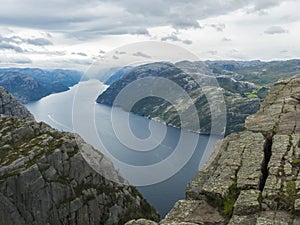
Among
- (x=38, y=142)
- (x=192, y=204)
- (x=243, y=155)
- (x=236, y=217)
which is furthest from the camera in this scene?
(x=38, y=142)

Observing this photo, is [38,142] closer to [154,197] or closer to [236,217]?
[154,197]

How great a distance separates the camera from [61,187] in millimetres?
91375

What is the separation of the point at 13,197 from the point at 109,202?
2736 cm

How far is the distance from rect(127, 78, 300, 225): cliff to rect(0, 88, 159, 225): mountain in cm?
7113

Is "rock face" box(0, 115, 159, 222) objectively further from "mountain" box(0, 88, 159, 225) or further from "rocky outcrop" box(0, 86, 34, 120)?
"rocky outcrop" box(0, 86, 34, 120)

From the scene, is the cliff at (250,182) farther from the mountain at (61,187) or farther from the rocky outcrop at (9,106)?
the rocky outcrop at (9,106)

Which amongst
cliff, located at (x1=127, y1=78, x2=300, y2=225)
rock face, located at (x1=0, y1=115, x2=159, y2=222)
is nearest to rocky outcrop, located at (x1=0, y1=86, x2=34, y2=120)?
rock face, located at (x1=0, y1=115, x2=159, y2=222)

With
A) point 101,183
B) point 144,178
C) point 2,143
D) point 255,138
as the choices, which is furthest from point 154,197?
point 255,138

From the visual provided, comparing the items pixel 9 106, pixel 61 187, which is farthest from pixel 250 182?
pixel 9 106

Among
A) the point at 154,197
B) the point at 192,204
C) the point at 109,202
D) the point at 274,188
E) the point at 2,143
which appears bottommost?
the point at 154,197

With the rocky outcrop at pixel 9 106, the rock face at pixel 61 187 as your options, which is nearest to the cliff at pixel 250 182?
the rock face at pixel 61 187

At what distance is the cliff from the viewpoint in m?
20.0

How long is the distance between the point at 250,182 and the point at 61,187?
3085 inches

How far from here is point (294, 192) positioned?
20453 mm
